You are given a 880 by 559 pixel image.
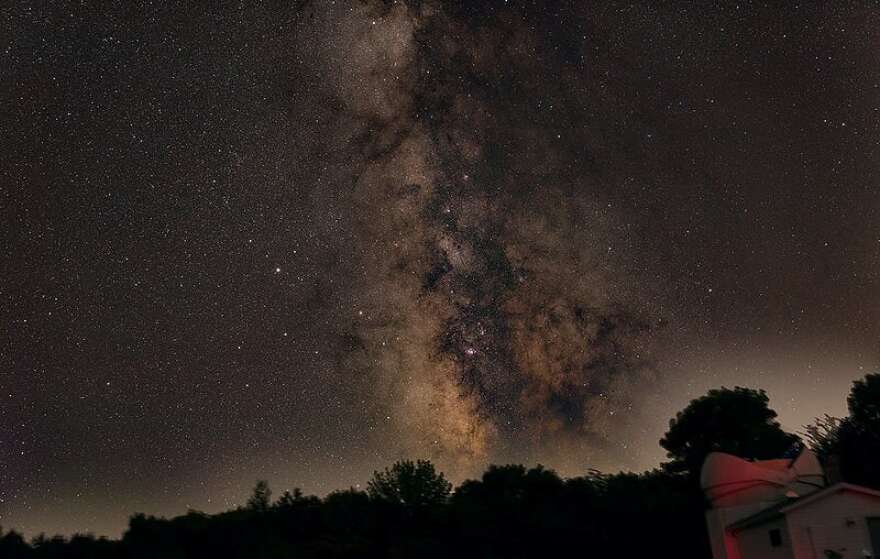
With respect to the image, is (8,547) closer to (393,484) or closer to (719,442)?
(393,484)

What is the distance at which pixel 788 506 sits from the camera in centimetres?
3209

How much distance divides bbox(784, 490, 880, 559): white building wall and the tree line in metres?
6.51

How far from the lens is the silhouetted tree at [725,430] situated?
57.9 meters

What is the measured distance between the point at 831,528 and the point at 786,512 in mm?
1687

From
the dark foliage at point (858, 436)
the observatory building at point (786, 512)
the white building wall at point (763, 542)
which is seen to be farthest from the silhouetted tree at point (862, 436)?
the white building wall at point (763, 542)

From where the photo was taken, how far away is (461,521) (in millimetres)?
43344

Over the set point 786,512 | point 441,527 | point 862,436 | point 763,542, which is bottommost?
point 763,542

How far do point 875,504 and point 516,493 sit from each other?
21.1 meters

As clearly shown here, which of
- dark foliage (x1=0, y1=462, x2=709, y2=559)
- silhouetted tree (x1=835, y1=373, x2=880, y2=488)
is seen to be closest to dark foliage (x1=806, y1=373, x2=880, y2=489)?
silhouetted tree (x1=835, y1=373, x2=880, y2=488)

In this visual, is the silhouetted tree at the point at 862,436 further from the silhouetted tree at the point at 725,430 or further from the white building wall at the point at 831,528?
the white building wall at the point at 831,528

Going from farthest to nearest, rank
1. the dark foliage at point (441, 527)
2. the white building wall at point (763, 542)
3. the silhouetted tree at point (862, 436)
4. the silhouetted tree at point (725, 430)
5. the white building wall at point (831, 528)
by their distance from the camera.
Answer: the silhouetted tree at point (725, 430) → the silhouetted tree at point (862, 436) → the dark foliage at point (441, 527) → the white building wall at point (763, 542) → the white building wall at point (831, 528)

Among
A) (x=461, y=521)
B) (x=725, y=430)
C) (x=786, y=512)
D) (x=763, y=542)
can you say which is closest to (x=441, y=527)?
(x=461, y=521)

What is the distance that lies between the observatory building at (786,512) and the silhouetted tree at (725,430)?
61.3ft

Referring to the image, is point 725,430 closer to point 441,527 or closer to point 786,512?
point 441,527
